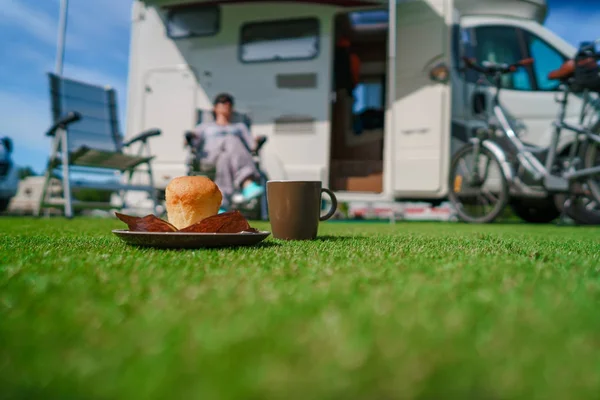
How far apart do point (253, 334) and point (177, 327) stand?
0.26ft

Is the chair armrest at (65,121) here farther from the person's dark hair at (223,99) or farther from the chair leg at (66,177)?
the person's dark hair at (223,99)

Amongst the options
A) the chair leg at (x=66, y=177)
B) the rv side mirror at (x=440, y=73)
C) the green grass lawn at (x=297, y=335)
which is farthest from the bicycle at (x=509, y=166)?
the chair leg at (x=66, y=177)

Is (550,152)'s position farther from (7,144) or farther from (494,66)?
(7,144)

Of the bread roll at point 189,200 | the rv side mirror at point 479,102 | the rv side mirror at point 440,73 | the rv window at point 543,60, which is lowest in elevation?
the bread roll at point 189,200

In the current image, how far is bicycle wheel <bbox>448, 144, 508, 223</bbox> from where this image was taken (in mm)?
3814

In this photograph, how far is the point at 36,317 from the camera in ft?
1.55

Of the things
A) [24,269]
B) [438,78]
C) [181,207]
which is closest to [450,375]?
[24,269]

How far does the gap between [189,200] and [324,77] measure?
3.53 m

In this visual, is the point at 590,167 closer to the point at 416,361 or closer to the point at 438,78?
the point at 438,78

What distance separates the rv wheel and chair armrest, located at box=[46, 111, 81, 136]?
13.5 ft

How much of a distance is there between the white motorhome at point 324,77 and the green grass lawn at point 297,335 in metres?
3.64

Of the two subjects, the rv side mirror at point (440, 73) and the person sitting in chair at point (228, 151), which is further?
the rv side mirror at point (440, 73)

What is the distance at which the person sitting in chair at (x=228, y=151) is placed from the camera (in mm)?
4031

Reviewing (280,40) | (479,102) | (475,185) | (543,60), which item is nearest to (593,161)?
(475,185)
